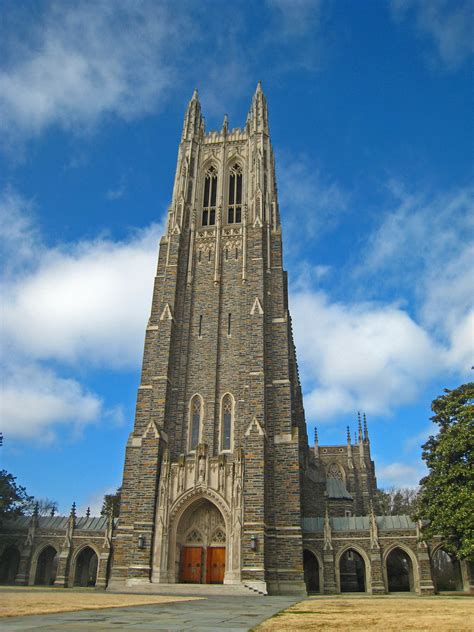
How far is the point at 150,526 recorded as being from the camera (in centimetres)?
2553

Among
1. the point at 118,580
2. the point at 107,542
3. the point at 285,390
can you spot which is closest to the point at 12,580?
the point at 107,542

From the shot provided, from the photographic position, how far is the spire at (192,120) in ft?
131

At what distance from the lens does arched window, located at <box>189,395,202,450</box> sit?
94.6 ft

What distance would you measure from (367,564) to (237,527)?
10.1 metres

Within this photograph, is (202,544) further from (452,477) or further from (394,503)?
(394,503)

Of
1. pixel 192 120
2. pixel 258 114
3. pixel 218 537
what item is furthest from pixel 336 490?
pixel 192 120

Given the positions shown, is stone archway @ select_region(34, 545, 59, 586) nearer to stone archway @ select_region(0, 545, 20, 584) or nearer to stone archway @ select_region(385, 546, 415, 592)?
stone archway @ select_region(0, 545, 20, 584)

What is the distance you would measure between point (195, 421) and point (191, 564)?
24.1 ft

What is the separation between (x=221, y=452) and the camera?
2814 cm

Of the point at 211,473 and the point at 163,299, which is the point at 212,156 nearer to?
the point at 163,299

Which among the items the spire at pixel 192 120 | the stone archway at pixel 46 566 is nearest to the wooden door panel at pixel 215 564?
the stone archway at pixel 46 566

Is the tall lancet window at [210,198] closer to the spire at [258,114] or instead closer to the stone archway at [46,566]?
the spire at [258,114]

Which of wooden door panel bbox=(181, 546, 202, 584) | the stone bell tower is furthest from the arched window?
wooden door panel bbox=(181, 546, 202, 584)

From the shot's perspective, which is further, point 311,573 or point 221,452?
point 311,573
